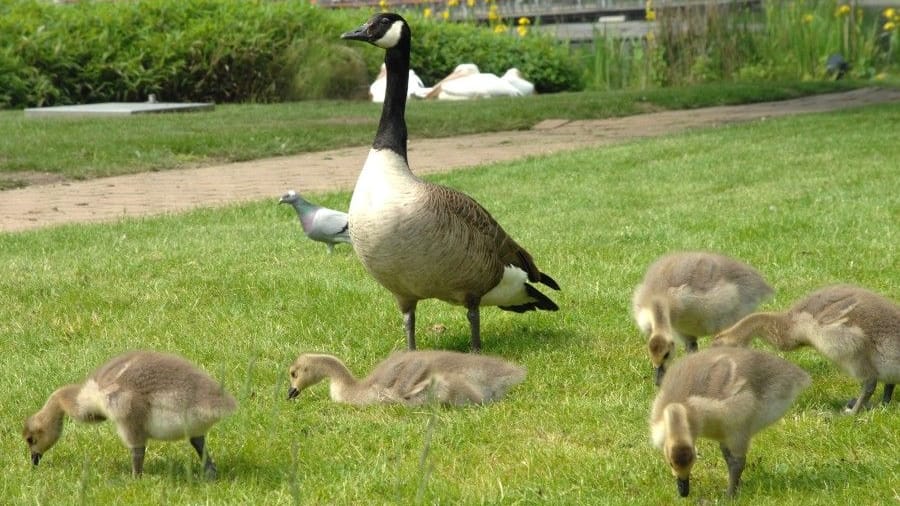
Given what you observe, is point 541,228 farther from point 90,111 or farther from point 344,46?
point 344,46

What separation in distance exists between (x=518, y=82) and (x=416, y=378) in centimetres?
1755

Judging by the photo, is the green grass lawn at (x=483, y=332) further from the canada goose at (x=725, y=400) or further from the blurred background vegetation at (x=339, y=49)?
the blurred background vegetation at (x=339, y=49)

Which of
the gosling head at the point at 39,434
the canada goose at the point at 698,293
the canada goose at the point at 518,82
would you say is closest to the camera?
the gosling head at the point at 39,434

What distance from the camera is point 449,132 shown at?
16922 mm

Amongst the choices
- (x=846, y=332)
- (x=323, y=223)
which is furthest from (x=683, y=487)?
(x=323, y=223)

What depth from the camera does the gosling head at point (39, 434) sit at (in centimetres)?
473

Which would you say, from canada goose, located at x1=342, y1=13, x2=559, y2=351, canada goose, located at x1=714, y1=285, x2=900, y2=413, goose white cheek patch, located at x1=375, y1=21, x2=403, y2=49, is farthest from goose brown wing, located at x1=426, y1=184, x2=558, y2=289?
canada goose, located at x1=714, y1=285, x2=900, y2=413

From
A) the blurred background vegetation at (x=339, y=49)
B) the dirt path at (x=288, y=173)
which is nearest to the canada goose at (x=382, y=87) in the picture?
the blurred background vegetation at (x=339, y=49)

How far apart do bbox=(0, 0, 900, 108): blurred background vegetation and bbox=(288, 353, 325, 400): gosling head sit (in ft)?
49.6

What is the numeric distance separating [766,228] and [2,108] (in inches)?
539

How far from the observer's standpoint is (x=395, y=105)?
667 cm

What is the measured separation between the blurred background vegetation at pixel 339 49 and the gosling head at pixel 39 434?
15728 mm

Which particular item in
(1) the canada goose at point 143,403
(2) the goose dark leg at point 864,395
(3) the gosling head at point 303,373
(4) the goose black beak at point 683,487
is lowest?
(2) the goose dark leg at point 864,395

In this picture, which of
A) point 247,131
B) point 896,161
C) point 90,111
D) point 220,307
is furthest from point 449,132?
point 220,307
